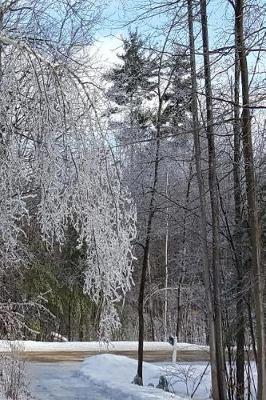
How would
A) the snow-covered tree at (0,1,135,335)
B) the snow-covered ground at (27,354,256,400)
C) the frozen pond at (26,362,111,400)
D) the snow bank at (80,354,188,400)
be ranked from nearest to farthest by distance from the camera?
the snow-covered tree at (0,1,135,335) → the snow bank at (80,354,188,400) → the snow-covered ground at (27,354,256,400) → the frozen pond at (26,362,111,400)

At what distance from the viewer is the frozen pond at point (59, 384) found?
39.1 ft

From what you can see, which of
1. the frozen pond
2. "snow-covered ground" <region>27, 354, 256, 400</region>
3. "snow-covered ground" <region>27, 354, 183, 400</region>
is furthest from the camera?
the frozen pond

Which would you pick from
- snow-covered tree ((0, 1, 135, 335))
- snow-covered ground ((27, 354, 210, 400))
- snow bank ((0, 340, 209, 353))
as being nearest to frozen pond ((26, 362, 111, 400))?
snow-covered ground ((27, 354, 210, 400))

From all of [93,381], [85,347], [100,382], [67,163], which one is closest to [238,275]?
[100,382]

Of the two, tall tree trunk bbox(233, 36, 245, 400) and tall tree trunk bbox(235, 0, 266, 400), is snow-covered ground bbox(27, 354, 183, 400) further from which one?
tall tree trunk bbox(235, 0, 266, 400)

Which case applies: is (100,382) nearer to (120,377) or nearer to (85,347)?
(120,377)

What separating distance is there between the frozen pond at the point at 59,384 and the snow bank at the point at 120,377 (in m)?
0.21

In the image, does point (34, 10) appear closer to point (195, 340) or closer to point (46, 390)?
point (46, 390)

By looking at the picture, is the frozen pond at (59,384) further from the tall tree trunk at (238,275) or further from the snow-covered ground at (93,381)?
the tall tree trunk at (238,275)

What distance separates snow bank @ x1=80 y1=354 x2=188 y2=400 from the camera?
10797 millimetres

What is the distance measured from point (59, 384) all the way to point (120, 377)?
143cm

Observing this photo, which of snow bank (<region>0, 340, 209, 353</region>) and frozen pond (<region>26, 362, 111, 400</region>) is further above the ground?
snow bank (<region>0, 340, 209, 353</region>)

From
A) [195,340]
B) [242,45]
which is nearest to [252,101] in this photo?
[242,45]

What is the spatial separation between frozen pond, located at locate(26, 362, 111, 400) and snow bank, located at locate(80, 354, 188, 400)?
0.68 feet
